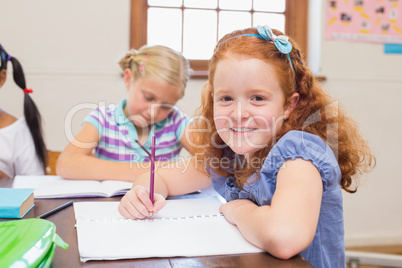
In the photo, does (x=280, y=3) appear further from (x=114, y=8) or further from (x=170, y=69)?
(x=170, y=69)

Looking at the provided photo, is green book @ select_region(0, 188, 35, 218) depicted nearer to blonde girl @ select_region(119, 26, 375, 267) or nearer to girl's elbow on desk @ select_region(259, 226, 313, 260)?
blonde girl @ select_region(119, 26, 375, 267)

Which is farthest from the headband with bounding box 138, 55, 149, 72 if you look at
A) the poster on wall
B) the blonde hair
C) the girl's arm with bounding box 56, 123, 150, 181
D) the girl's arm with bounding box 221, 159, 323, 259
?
the poster on wall

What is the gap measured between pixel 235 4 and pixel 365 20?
0.76m

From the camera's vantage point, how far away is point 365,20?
7.93 ft

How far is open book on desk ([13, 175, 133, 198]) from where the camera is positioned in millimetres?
962

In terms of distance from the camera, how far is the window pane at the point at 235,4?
7.83 ft

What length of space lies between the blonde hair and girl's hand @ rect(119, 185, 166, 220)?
81 cm

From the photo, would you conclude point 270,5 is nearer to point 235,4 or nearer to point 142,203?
point 235,4

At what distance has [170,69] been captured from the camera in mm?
1566

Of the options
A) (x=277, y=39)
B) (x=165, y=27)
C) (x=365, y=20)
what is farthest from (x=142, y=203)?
(x=365, y=20)

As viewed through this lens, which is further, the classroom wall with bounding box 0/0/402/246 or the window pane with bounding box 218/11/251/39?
the window pane with bounding box 218/11/251/39

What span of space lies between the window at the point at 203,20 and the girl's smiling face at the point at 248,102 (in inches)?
55.6

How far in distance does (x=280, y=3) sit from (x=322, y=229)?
1910mm

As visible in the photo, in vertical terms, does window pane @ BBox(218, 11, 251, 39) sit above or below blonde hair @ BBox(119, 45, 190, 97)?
above
